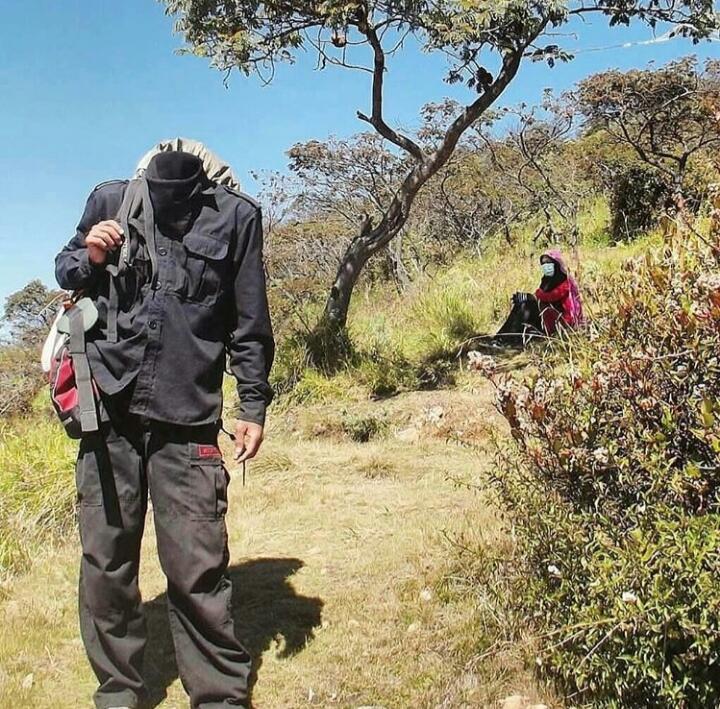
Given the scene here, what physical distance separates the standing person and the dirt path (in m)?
0.34

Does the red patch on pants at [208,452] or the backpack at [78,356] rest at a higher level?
the backpack at [78,356]

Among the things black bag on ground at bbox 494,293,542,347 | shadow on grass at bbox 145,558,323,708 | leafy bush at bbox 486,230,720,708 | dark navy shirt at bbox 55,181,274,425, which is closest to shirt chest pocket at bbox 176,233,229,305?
dark navy shirt at bbox 55,181,274,425

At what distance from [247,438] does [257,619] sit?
1.09m

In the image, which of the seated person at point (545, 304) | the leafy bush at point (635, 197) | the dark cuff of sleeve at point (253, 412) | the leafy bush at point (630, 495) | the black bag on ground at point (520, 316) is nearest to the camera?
the leafy bush at point (630, 495)

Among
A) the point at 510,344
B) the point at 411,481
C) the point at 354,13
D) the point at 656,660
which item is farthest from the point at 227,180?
the point at 510,344

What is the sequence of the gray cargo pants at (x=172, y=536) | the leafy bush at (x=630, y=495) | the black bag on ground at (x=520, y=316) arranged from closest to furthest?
the leafy bush at (x=630, y=495) < the gray cargo pants at (x=172, y=536) < the black bag on ground at (x=520, y=316)

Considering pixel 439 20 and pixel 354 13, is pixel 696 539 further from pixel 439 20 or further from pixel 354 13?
pixel 354 13

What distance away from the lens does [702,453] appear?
230 centimetres

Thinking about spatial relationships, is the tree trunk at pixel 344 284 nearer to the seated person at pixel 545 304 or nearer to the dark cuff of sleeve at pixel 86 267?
the seated person at pixel 545 304

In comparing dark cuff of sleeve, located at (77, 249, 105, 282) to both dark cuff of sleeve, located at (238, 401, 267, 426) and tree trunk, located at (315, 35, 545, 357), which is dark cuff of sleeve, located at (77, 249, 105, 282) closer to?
dark cuff of sleeve, located at (238, 401, 267, 426)

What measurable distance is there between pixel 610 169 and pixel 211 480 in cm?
1155

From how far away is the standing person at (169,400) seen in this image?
8.59 feet

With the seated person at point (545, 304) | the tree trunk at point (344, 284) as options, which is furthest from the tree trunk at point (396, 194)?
the seated person at point (545, 304)

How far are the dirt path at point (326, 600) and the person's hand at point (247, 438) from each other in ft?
2.87
